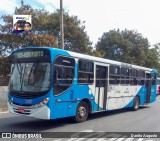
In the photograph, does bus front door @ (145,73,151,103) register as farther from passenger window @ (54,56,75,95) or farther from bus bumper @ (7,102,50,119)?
bus bumper @ (7,102,50,119)

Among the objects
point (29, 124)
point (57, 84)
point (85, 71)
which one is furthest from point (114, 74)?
point (29, 124)

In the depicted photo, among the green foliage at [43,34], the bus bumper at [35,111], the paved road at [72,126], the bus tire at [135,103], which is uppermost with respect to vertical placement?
the green foliage at [43,34]

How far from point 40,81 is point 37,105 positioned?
830 mm

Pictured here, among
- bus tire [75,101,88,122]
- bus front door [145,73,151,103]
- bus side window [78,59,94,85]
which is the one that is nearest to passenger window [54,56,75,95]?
bus side window [78,59,94,85]

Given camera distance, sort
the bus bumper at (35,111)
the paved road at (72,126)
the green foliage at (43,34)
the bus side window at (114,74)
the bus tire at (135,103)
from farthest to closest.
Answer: the green foliage at (43,34) < the bus tire at (135,103) < the bus side window at (114,74) < the paved road at (72,126) < the bus bumper at (35,111)

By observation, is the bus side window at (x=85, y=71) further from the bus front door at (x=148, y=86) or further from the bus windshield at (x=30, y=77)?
the bus front door at (x=148, y=86)

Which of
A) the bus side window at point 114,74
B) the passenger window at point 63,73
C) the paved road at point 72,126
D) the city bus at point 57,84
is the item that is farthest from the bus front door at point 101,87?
the passenger window at point 63,73

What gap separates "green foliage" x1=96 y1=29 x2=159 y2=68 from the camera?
49125mm

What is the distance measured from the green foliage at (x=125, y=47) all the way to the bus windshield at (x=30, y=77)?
38270 millimetres

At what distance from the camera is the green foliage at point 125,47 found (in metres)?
49.1

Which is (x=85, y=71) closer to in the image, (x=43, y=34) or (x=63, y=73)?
(x=63, y=73)

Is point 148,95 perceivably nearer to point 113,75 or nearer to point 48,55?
point 113,75

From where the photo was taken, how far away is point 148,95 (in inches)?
779

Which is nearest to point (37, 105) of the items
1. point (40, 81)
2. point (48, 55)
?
point (40, 81)
